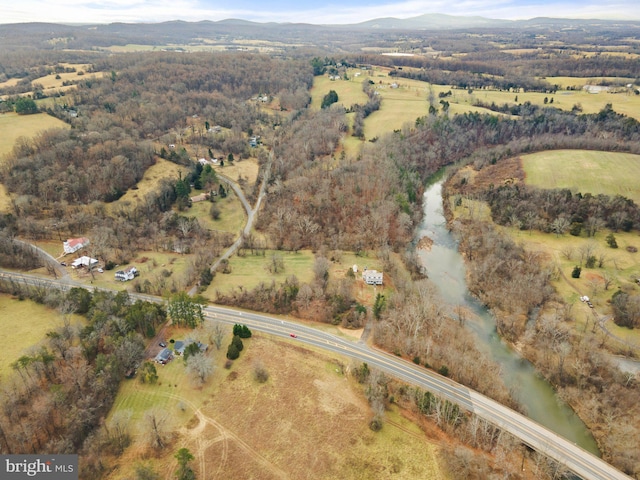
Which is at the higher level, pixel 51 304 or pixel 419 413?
pixel 51 304

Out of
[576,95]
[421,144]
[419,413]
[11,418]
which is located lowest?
[419,413]

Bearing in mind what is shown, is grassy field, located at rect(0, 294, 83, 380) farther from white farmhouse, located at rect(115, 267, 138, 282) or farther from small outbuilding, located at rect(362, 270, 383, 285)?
small outbuilding, located at rect(362, 270, 383, 285)

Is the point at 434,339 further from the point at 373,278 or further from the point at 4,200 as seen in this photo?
the point at 4,200

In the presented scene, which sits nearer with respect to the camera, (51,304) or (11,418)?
(11,418)

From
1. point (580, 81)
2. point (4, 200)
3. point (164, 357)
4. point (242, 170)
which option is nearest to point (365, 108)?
point (242, 170)

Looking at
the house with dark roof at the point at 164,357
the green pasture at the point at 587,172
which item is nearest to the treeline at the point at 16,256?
the house with dark roof at the point at 164,357

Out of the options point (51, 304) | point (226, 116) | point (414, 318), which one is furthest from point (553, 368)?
point (226, 116)

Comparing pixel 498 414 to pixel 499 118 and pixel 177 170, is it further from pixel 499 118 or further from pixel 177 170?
pixel 499 118

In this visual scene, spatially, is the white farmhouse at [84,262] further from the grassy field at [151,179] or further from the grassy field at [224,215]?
the grassy field at [224,215]
